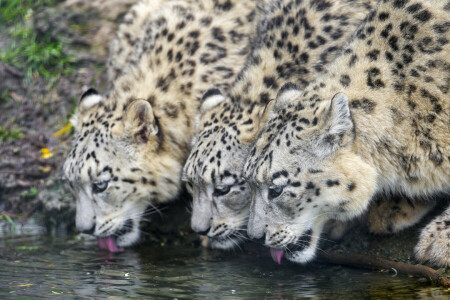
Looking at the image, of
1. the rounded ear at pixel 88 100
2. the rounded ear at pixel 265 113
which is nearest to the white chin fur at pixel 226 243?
the rounded ear at pixel 265 113

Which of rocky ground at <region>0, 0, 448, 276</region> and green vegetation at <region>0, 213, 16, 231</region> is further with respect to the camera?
green vegetation at <region>0, 213, 16, 231</region>

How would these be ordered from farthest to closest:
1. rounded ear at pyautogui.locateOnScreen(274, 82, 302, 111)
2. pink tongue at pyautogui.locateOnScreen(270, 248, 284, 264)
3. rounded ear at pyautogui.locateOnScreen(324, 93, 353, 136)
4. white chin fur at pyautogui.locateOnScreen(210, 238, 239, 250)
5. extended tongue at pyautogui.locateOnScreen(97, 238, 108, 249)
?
extended tongue at pyautogui.locateOnScreen(97, 238, 108, 249) < white chin fur at pyautogui.locateOnScreen(210, 238, 239, 250) < pink tongue at pyautogui.locateOnScreen(270, 248, 284, 264) < rounded ear at pyautogui.locateOnScreen(274, 82, 302, 111) < rounded ear at pyautogui.locateOnScreen(324, 93, 353, 136)

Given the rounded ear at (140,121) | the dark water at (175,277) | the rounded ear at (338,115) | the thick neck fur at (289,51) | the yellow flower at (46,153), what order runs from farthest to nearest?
the yellow flower at (46,153)
the rounded ear at (140,121)
the thick neck fur at (289,51)
the dark water at (175,277)
the rounded ear at (338,115)

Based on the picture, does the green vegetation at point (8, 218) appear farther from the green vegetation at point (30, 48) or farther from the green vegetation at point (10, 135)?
the green vegetation at point (30, 48)

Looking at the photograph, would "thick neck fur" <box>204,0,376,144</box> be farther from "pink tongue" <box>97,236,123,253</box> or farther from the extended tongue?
the extended tongue

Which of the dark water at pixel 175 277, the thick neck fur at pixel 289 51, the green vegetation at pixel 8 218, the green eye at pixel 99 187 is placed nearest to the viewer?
the dark water at pixel 175 277

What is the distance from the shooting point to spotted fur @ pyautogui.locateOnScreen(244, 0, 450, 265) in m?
8.24

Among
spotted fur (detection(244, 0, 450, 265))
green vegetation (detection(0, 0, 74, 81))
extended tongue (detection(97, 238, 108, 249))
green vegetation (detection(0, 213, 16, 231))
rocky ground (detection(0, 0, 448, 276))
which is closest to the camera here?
spotted fur (detection(244, 0, 450, 265))

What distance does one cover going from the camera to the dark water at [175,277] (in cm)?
804

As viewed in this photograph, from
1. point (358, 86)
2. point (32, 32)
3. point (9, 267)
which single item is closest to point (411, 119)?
point (358, 86)

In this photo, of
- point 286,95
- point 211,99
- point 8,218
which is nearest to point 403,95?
point 286,95

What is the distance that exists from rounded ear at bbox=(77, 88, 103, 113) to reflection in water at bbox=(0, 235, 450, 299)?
1.79m

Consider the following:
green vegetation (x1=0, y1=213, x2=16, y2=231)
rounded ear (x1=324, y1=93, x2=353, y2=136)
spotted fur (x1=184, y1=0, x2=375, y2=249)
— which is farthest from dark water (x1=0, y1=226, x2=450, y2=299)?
rounded ear (x1=324, y1=93, x2=353, y2=136)

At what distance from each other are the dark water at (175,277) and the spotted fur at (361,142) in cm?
44
